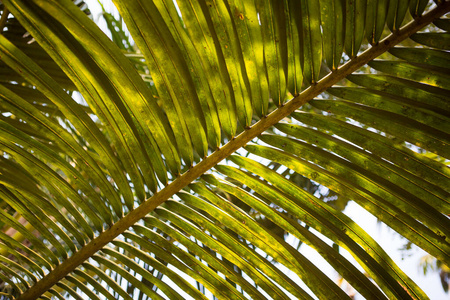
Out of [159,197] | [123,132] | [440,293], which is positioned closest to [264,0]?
[123,132]

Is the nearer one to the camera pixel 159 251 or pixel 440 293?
pixel 159 251

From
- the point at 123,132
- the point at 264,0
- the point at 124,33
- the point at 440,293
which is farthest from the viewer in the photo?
the point at 440,293

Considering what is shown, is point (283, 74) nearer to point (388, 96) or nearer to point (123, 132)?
point (388, 96)

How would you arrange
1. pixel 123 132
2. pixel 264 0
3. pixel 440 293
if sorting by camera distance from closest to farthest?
1. pixel 264 0
2. pixel 123 132
3. pixel 440 293

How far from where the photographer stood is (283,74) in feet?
2.87

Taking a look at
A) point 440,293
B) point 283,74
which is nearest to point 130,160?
point 283,74

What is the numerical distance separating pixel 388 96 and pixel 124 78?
68 centimetres

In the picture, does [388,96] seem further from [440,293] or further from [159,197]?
[440,293]

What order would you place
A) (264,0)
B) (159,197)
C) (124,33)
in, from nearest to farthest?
(264,0), (159,197), (124,33)

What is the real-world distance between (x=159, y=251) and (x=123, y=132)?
15.0 inches

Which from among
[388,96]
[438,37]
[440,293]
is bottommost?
[388,96]

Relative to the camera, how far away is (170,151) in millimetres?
926

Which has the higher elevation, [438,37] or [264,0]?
[438,37]

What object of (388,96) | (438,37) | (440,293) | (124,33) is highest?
(440,293)
